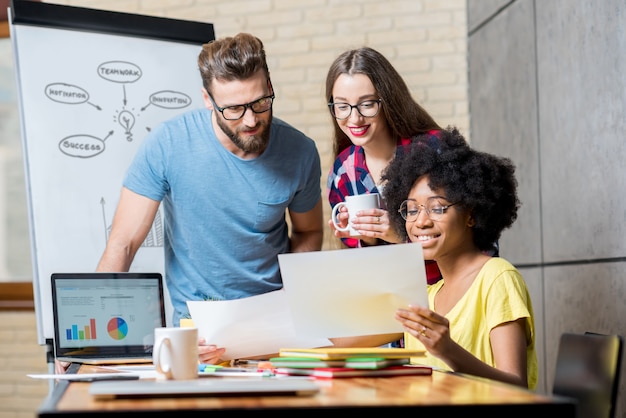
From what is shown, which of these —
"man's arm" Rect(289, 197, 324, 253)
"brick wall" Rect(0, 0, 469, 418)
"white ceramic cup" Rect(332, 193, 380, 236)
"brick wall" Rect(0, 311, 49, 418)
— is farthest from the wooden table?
"brick wall" Rect(0, 311, 49, 418)

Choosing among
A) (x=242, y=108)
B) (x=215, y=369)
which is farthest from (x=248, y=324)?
(x=242, y=108)

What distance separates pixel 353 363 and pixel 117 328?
2.44ft

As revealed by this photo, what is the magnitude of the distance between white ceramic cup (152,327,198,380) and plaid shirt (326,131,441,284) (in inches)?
42.7

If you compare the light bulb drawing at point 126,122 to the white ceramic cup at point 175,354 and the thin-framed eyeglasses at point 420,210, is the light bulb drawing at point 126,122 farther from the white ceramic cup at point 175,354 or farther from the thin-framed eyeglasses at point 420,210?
the white ceramic cup at point 175,354

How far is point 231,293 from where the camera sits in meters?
2.65

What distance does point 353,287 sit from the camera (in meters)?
1.57

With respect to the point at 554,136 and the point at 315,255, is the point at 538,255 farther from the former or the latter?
the point at 315,255

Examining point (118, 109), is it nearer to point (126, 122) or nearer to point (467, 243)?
point (126, 122)

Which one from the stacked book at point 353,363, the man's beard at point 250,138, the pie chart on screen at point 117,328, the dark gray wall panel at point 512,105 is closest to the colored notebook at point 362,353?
the stacked book at point 353,363

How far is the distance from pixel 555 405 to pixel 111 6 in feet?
14.0

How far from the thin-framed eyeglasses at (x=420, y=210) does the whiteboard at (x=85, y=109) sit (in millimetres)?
1572

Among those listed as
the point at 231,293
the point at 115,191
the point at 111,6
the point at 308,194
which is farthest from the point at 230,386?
the point at 111,6

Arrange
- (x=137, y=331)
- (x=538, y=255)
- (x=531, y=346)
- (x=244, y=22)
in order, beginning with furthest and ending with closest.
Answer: (x=244, y=22), (x=538, y=255), (x=137, y=331), (x=531, y=346)

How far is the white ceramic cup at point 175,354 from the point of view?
1.48m
